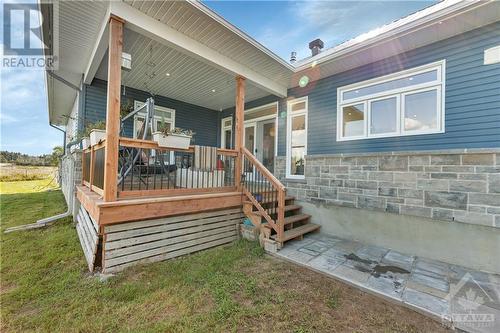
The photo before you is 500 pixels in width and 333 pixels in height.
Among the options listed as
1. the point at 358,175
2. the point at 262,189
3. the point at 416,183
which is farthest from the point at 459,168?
the point at 262,189

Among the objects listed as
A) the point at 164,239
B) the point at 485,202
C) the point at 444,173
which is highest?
the point at 444,173

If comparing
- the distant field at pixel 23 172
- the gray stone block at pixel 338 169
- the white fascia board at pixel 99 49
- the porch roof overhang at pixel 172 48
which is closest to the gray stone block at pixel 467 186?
the gray stone block at pixel 338 169

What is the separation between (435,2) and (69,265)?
23.8ft

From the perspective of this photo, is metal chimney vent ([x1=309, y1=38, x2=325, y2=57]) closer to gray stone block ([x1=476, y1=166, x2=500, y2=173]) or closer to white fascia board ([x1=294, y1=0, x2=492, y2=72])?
white fascia board ([x1=294, y1=0, x2=492, y2=72])

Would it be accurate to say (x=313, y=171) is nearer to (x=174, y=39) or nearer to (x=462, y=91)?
(x=462, y=91)

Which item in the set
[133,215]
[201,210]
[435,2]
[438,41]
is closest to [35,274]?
[133,215]

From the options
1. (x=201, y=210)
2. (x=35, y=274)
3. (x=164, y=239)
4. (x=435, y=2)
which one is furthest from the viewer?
(x=435, y=2)

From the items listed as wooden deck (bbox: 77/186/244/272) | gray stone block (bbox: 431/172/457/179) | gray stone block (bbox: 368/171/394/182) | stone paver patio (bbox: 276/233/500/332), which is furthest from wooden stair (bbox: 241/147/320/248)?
gray stone block (bbox: 431/172/457/179)

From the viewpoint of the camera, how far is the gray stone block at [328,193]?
4.65m

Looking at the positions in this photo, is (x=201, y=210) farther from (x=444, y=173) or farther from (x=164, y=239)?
(x=444, y=173)

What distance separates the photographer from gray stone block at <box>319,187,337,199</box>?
15.3 ft

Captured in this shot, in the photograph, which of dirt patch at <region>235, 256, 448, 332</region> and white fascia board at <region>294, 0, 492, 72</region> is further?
white fascia board at <region>294, 0, 492, 72</region>

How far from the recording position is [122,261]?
288cm

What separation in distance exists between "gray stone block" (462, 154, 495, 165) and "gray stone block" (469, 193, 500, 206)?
0.45 meters
